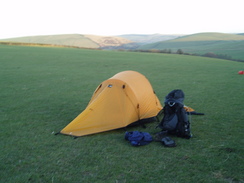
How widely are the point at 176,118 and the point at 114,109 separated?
179cm

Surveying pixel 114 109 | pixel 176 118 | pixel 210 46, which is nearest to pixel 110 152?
pixel 114 109

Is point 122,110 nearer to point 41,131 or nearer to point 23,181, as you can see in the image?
point 41,131

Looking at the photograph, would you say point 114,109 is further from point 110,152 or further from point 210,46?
point 210,46

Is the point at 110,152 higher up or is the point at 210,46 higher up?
the point at 210,46

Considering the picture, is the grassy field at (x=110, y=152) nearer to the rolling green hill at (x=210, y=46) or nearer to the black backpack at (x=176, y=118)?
the black backpack at (x=176, y=118)

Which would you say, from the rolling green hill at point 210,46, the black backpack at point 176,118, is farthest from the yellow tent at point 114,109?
the rolling green hill at point 210,46

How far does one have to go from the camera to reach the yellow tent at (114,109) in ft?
21.3

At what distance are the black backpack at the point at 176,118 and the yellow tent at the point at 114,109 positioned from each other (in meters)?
0.98

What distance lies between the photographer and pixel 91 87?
42.0 feet

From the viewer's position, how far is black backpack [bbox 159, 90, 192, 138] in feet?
19.9

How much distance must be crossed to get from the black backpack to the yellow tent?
98 cm

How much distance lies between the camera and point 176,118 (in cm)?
620

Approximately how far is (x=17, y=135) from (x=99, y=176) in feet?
10.3

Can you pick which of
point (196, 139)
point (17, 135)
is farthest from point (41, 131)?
point (196, 139)
